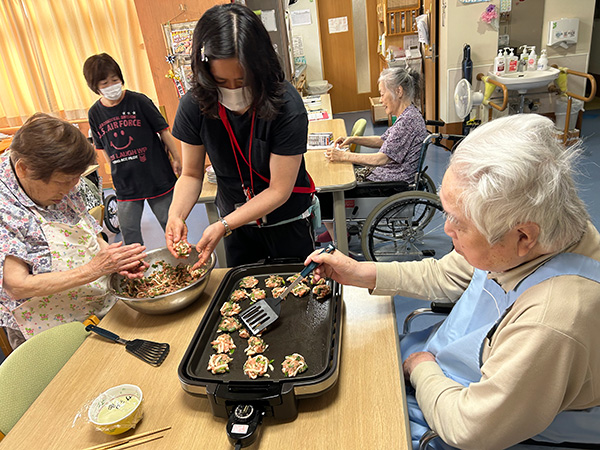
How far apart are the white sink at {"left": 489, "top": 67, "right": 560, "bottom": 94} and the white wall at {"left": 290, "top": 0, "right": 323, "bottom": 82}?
12.8 ft

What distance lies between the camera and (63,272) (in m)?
1.36

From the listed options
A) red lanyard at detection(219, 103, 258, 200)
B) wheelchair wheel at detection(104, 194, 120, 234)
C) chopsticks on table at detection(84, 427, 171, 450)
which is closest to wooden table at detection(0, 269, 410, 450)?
chopsticks on table at detection(84, 427, 171, 450)

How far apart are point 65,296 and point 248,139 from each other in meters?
0.85

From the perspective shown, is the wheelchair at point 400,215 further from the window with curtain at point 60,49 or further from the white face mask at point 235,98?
the window with curtain at point 60,49

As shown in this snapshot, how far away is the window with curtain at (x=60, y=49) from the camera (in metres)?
4.61

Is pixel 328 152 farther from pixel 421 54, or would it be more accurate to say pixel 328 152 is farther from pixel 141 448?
pixel 421 54

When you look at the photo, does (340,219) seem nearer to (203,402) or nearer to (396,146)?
(396,146)

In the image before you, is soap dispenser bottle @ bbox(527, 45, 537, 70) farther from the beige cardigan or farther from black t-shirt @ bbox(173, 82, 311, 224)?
the beige cardigan

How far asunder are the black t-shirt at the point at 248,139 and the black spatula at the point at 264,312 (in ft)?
1.60

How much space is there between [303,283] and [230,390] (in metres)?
0.45

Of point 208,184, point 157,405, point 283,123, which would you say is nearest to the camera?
point 157,405

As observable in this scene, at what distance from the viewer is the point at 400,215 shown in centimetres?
278

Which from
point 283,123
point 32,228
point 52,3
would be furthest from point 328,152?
point 52,3

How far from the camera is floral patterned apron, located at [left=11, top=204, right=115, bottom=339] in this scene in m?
1.44
